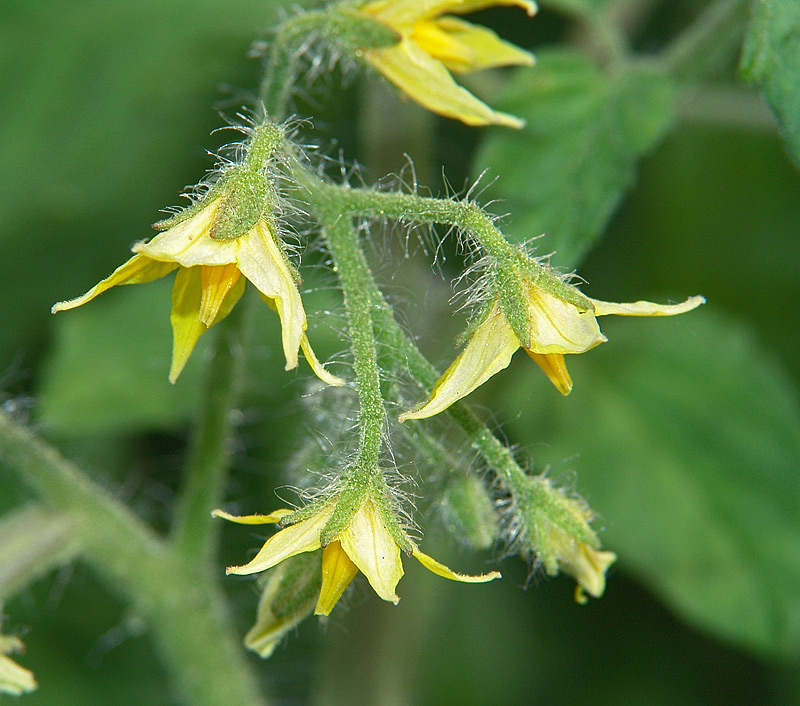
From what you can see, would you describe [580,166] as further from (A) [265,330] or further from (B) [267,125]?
(A) [265,330]

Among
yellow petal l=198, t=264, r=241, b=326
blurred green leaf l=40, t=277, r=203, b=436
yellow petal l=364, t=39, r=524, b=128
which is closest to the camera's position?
yellow petal l=198, t=264, r=241, b=326

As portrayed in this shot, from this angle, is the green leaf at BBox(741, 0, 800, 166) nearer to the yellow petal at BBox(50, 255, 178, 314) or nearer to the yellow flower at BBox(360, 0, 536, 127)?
the yellow flower at BBox(360, 0, 536, 127)

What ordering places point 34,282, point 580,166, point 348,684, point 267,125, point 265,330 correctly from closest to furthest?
point 267,125 < point 580,166 < point 348,684 < point 265,330 < point 34,282

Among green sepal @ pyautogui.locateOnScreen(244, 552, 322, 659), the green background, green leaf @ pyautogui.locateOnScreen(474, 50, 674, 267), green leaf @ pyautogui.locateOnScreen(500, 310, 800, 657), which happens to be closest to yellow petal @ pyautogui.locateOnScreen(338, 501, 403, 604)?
green sepal @ pyautogui.locateOnScreen(244, 552, 322, 659)

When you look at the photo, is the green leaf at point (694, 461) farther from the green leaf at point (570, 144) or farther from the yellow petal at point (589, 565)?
the yellow petal at point (589, 565)

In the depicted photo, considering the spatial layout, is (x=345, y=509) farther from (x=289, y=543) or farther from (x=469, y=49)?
(x=469, y=49)

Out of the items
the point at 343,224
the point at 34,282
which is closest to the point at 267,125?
the point at 343,224
